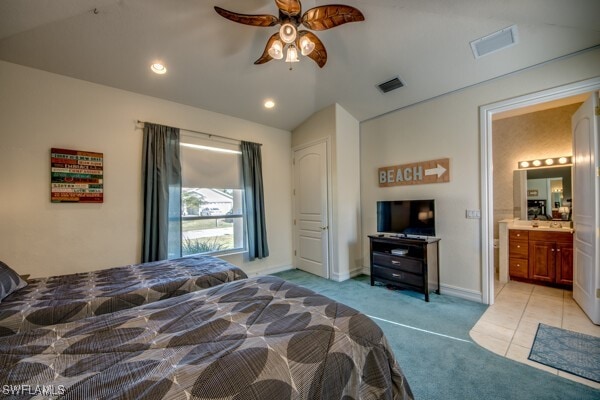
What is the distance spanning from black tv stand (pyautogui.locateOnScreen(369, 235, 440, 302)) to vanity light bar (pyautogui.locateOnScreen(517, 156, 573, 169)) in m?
2.32

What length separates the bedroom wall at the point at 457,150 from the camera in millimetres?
2737

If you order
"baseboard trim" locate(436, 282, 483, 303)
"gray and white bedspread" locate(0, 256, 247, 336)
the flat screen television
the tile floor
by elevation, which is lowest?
the tile floor

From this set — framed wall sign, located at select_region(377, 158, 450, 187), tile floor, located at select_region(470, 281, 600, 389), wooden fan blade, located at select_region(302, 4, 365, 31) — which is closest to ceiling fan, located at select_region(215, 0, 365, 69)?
wooden fan blade, located at select_region(302, 4, 365, 31)

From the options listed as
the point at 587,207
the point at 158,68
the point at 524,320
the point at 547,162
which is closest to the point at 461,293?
the point at 524,320

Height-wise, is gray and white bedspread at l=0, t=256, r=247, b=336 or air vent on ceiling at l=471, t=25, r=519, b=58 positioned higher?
air vent on ceiling at l=471, t=25, r=519, b=58

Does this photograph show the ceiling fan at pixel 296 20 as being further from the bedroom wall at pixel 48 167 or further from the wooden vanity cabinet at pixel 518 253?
the wooden vanity cabinet at pixel 518 253

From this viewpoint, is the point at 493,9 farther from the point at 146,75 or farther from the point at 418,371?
the point at 146,75

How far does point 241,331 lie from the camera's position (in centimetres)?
111

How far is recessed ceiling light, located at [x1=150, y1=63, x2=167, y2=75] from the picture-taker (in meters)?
2.78

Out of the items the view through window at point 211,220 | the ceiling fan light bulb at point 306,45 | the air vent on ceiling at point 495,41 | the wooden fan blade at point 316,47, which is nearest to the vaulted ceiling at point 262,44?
the air vent on ceiling at point 495,41

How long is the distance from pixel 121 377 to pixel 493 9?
3360mm

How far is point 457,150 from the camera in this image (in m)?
3.17

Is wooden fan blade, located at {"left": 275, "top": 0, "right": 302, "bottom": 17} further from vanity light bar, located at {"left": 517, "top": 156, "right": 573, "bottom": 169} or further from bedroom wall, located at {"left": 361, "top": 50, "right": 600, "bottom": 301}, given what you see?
vanity light bar, located at {"left": 517, "top": 156, "right": 573, "bottom": 169}

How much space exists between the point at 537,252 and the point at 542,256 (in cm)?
7
